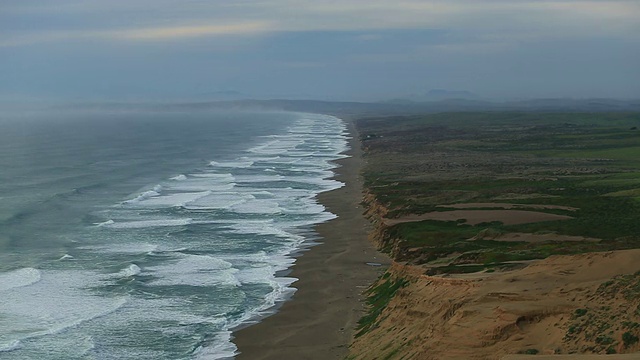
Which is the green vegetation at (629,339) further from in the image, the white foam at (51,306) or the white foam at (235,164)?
A: the white foam at (235,164)

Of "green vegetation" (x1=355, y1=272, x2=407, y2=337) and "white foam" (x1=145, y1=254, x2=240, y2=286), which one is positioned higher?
"green vegetation" (x1=355, y1=272, x2=407, y2=337)

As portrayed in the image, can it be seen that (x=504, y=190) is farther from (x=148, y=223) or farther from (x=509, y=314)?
(x=509, y=314)

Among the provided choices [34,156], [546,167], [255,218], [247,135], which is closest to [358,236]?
[255,218]

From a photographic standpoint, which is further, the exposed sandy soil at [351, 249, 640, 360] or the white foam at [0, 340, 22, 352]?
the white foam at [0, 340, 22, 352]

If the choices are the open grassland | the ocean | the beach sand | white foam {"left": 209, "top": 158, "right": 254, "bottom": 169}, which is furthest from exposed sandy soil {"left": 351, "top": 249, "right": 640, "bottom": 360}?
white foam {"left": 209, "top": 158, "right": 254, "bottom": 169}

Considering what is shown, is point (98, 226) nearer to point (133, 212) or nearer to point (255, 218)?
point (133, 212)

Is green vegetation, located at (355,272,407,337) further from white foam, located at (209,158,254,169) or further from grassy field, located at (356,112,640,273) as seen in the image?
white foam, located at (209,158,254,169)

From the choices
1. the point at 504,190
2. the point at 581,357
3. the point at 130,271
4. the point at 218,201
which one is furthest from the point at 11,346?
the point at 504,190

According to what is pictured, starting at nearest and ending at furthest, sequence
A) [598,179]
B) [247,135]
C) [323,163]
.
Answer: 1. [598,179]
2. [323,163]
3. [247,135]

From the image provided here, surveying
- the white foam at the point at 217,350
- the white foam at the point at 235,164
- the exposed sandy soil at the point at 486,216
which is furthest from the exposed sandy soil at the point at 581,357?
the white foam at the point at 235,164
